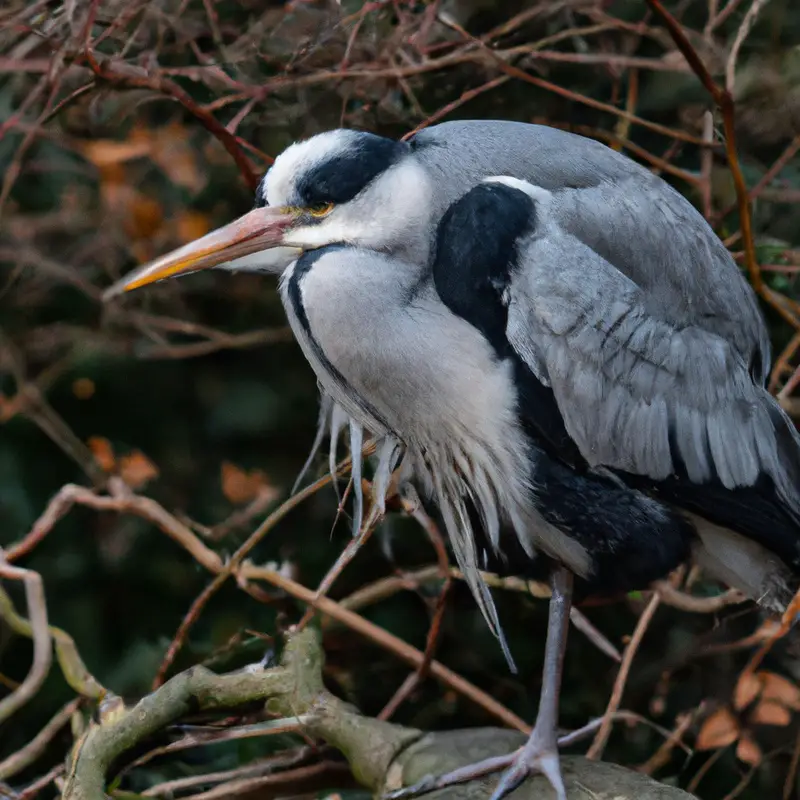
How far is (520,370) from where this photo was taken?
1384mm

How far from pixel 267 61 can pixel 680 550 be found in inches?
37.7


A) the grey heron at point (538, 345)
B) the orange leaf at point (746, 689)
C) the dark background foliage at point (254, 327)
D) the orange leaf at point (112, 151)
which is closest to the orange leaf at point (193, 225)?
the dark background foliage at point (254, 327)

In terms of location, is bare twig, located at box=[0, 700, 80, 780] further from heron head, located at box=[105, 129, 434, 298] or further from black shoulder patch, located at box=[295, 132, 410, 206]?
black shoulder patch, located at box=[295, 132, 410, 206]

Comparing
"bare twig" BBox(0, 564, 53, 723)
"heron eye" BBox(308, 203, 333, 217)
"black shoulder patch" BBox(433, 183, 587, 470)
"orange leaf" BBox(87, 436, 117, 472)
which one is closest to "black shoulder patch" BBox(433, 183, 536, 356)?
"black shoulder patch" BBox(433, 183, 587, 470)

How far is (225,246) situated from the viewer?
1327mm

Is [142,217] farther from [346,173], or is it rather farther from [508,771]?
[508,771]

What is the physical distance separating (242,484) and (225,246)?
0.88 m

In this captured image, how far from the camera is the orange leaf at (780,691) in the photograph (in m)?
1.88

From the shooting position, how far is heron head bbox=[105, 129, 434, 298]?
1326 millimetres

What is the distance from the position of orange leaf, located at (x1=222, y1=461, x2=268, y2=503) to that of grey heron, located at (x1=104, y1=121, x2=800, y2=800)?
609 millimetres

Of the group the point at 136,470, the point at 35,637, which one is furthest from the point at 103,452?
the point at 35,637

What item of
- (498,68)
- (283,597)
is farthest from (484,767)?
(498,68)

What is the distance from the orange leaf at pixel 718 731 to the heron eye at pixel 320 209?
1047 millimetres

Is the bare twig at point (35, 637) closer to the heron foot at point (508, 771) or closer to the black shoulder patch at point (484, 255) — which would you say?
the heron foot at point (508, 771)
